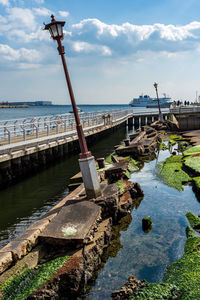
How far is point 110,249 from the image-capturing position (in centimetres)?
689

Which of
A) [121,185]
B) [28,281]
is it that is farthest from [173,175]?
[28,281]

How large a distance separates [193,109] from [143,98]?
136 m

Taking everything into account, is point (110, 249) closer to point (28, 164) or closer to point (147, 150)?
point (28, 164)

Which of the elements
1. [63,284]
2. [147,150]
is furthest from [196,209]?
[147,150]

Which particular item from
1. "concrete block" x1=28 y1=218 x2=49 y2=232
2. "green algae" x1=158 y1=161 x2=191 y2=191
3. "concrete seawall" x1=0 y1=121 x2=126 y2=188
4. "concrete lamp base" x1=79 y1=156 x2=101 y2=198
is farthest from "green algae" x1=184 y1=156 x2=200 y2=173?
"concrete seawall" x1=0 y1=121 x2=126 y2=188

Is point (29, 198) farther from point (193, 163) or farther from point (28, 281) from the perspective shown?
point (193, 163)

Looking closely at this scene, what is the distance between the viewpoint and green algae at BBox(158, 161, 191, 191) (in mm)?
12066

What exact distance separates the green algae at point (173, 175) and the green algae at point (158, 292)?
22.2 feet

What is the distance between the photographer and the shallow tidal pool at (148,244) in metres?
5.68

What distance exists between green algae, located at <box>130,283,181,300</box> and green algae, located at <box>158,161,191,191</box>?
678cm

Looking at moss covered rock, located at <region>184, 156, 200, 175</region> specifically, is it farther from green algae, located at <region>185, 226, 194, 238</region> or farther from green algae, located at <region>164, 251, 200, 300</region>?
green algae, located at <region>164, 251, 200, 300</region>

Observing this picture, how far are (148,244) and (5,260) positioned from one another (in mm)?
3634

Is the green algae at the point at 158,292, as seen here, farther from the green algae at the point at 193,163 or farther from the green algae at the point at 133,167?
the green algae at the point at 133,167

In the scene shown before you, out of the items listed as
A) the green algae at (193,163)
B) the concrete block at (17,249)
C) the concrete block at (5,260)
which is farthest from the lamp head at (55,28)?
the green algae at (193,163)
